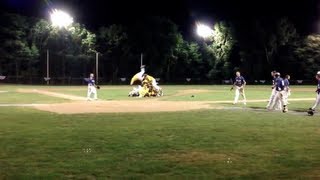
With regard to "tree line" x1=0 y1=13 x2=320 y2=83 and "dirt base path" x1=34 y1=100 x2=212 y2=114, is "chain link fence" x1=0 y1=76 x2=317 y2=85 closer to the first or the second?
"tree line" x1=0 y1=13 x2=320 y2=83

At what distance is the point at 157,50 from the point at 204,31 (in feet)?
30.6

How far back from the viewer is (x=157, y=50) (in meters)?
89.8

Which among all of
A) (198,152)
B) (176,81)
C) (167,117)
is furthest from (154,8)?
(198,152)

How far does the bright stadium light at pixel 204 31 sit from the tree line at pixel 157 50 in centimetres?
110

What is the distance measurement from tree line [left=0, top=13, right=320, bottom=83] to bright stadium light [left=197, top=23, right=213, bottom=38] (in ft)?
3.60

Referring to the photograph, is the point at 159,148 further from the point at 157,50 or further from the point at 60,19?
the point at 157,50

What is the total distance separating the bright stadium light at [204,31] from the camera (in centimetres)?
9056

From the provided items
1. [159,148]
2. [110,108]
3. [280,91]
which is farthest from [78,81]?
[159,148]

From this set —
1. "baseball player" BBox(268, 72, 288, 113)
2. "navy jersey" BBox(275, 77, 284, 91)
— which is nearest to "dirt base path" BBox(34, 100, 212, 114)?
"baseball player" BBox(268, 72, 288, 113)

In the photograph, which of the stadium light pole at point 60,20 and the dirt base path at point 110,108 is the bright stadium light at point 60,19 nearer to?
the stadium light pole at point 60,20

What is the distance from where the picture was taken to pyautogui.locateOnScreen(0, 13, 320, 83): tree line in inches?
3275

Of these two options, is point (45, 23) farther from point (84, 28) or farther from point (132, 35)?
point (132, 35)

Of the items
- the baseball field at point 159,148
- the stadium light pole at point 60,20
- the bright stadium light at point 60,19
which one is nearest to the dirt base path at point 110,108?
the baseball field at point 159,148

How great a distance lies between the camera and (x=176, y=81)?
8775 cm
